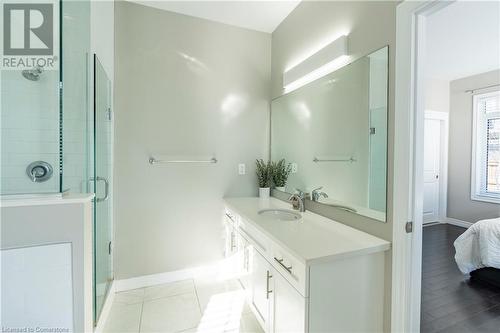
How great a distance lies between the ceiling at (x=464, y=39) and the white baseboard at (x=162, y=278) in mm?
3021

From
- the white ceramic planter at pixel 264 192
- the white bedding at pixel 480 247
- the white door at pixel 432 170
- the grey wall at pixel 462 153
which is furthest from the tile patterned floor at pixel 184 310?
the grey wall at pixel 462 153

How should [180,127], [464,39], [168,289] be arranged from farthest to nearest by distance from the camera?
[464,39] → [180,127] → [168,289]

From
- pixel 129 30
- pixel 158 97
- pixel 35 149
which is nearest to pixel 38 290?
pixel 35 149

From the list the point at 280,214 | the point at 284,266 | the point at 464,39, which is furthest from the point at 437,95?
the point at 284,266

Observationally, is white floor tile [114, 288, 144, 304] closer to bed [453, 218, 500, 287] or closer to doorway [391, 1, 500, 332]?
doorway [391, 1, 500, 332]

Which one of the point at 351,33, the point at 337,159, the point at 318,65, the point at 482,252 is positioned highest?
the point at 351,33

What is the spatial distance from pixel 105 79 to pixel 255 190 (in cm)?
176

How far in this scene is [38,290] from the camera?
1.21 m

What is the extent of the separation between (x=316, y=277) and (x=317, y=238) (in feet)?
0.92

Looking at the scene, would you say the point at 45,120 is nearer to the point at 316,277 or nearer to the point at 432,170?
the point at 316,277

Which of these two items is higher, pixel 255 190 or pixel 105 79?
pixel 105 79

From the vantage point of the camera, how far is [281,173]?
98.0 inches

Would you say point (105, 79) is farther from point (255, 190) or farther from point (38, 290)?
point (255, 190)

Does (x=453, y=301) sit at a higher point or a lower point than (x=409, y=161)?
lower
